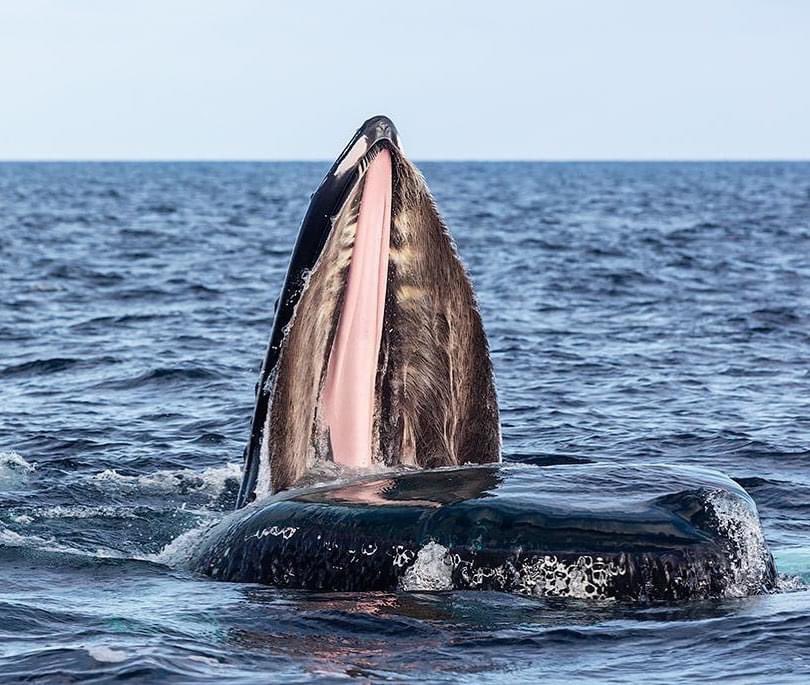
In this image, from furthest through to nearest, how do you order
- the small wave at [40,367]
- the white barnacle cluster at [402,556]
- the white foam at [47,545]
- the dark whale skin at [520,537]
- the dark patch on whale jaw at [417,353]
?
the small wave at [40,367]
the white foam at [47,545]
the dark patch on whale jaw at [417,353]
the white barnacle cluster at [402,556]
the dark whale skin at [520,537]

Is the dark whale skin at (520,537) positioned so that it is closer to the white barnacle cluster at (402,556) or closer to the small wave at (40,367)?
the white barnacle cluster at (402,556)

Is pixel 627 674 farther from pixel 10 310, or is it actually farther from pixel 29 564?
pixel 10 310

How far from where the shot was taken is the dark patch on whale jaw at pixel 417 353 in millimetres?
8461

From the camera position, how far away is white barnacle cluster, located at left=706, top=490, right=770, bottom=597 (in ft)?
24.4

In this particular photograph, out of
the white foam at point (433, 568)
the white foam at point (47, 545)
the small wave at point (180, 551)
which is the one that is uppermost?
the white foam at point (433, 568)

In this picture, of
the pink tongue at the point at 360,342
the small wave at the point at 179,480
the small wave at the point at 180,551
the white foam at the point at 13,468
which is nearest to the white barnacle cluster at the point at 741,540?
the pink tongue at the point at 360,342

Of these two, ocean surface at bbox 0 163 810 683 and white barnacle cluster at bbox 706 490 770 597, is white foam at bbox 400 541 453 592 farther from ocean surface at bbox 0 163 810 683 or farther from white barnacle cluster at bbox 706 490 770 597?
white barnacle cluster at bbox 706 490 770 597

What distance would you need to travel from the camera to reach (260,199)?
262ft

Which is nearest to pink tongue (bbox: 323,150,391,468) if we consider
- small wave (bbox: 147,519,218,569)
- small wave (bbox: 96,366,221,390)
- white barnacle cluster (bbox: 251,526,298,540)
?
white barnacle cluster (bbox: 251,526,298,540)

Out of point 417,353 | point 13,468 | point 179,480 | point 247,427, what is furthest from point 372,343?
point 247,427

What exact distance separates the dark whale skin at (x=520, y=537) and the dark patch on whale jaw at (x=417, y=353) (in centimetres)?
66

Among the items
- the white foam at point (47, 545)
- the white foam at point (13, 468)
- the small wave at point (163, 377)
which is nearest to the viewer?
the white foam at point (47, 545)

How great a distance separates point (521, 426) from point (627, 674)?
8017mm

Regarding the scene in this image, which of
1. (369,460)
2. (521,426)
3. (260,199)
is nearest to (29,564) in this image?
(369,460)
